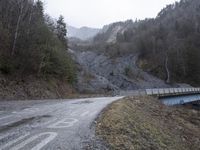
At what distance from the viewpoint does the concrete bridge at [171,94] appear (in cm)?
3788

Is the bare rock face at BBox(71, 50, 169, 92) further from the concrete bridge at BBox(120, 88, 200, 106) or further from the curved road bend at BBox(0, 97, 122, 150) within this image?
the curved road bend at BBox(0, 97, 122, 150)

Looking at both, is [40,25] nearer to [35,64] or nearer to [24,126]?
[35,64]

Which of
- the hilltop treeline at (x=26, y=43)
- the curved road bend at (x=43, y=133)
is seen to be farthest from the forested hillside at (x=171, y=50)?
the curved road bend at (x=43, y=133)

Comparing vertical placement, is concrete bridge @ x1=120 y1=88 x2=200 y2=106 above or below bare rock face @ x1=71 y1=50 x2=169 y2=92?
below

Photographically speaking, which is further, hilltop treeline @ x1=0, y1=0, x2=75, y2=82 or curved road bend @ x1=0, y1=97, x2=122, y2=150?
hilltop treeline @ x1=0, y1=0, x2=75, y2=82

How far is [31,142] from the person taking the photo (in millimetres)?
7926

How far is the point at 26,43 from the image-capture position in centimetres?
2902

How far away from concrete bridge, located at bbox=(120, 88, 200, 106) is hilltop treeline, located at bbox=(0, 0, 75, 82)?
10721mm

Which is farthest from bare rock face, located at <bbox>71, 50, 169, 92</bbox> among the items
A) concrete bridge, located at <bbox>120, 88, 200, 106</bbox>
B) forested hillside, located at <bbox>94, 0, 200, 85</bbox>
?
concrete bridge, located at <bbox>120, 88, 200, 106</bbox>

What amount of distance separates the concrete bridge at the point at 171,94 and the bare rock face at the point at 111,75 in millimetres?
12690

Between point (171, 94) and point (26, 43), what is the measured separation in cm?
2232

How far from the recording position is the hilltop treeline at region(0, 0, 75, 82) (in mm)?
27209

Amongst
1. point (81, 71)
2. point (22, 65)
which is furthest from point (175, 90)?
point (22, 65)

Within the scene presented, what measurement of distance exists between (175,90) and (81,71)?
21627mm
